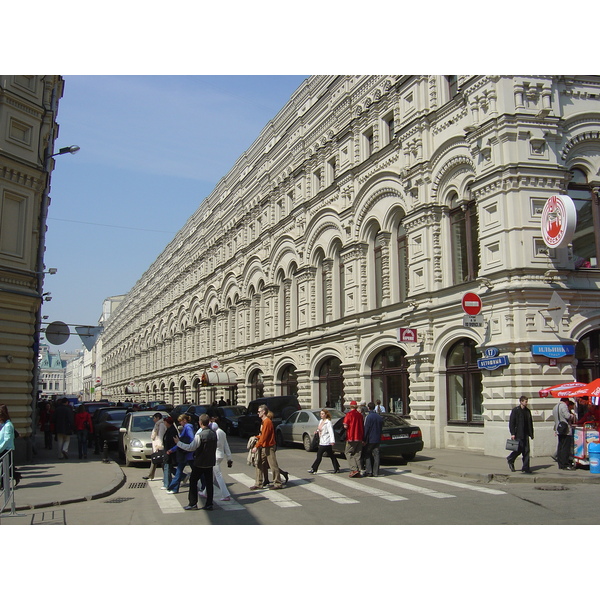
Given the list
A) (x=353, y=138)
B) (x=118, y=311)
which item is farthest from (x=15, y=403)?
(x=118, y=311)

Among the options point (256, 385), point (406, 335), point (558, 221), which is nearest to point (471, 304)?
point (558, 221)

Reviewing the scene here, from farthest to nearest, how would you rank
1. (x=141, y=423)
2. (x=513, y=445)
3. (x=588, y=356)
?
(x=141, y=423)
(x=588, y=356)
(x=513, y=445)

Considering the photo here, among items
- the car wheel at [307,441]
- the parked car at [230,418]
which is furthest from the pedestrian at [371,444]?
the parked car at [230,418]

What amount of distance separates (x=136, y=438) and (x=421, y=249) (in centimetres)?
1229

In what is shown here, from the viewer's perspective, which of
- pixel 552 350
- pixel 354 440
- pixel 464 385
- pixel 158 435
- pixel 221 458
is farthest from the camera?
pixel 464 385

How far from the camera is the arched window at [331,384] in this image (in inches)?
1194

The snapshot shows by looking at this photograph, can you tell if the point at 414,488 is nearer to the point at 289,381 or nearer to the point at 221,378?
the point at 289,381

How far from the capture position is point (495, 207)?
763 inches

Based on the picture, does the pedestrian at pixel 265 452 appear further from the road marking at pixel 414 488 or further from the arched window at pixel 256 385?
the arched window at pixel 256 385

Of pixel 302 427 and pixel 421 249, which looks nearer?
pixel 302 427

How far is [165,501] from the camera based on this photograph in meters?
12.6

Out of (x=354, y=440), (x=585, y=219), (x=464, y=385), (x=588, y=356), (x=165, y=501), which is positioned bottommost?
(x=165, y=501)

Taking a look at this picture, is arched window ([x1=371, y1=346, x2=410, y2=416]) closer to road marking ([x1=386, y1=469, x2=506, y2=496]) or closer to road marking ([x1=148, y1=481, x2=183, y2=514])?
road marking ([x1=386, y1=469, x2=506, y2=496])

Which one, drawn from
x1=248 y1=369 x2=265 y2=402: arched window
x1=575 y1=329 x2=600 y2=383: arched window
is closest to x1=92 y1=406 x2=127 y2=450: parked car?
x1=248 y1=369 x2=265 y2=402: arched window
